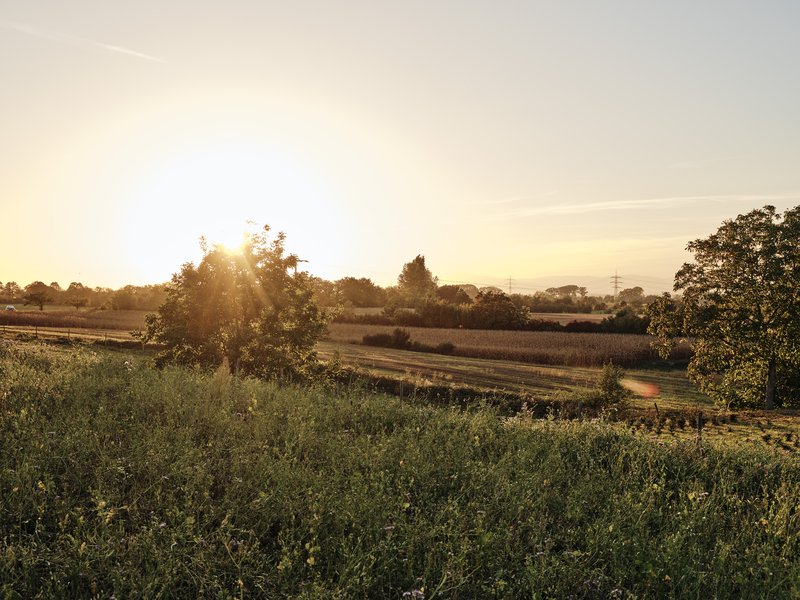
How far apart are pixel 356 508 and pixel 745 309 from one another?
3331 cm

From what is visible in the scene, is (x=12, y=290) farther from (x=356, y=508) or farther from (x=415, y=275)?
(x=356, y=508)

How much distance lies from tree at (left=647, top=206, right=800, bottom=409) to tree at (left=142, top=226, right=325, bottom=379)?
21.5 meters

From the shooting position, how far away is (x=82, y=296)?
5404 inches

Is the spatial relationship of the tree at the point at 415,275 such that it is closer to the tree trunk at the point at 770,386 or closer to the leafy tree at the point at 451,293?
the leafy tree at the point at 451,293

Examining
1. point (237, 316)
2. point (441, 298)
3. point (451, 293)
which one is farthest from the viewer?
point (451, 293)

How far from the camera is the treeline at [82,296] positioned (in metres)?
106

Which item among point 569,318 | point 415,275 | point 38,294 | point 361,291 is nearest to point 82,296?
point 38,294

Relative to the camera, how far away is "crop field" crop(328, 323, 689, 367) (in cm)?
5900

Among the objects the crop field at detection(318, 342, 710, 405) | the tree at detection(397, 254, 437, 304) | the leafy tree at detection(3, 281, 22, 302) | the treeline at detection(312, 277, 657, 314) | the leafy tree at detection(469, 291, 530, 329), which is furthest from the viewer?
the tree at detection(397, 254, 437, 304)

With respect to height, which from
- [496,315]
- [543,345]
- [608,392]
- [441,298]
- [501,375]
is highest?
[441,298]

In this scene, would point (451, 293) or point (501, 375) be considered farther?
point (451, 293)

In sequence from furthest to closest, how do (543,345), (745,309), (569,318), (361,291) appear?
(361,291) < (569,318) < (543,345) < (745,309)

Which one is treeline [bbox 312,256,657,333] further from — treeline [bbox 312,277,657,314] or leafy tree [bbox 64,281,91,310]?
leafy tree [bbox 64,281,91,310]

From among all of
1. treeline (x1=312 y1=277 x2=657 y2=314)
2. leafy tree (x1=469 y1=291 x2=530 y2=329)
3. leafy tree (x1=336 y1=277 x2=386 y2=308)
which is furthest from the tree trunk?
leafy tree (x1=336 y1=277 x2=386 y2=308)
